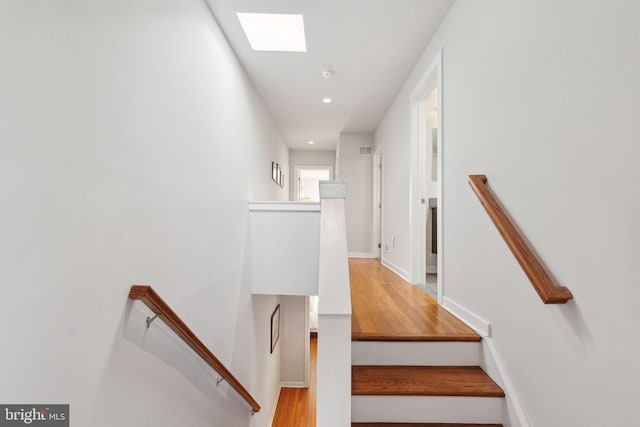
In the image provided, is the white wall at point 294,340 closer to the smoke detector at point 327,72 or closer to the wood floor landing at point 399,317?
the wood floor landing at point 399,317

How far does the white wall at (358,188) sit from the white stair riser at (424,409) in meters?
4.38

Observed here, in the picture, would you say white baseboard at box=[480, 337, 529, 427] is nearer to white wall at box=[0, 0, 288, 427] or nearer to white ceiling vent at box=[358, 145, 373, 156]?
white wall at box=[0, 0, 288, 427]

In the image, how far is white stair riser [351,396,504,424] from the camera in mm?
1635

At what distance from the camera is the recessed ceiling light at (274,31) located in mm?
2559

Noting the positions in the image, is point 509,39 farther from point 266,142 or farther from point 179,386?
point 266,142

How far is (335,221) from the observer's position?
5.94ft

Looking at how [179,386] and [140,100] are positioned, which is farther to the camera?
[179,386]

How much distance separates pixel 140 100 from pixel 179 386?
156 centimetres

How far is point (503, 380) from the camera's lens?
5.32 feet

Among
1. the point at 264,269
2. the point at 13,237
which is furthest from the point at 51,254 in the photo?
the point at 264,269

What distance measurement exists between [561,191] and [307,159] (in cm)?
655

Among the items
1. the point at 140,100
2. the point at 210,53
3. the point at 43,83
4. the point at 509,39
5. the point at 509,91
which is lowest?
the point at 43,83

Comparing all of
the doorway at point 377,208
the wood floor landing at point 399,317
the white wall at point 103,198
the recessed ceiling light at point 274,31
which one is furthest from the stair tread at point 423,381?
the doorway at point 377,208

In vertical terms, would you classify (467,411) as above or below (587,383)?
below
